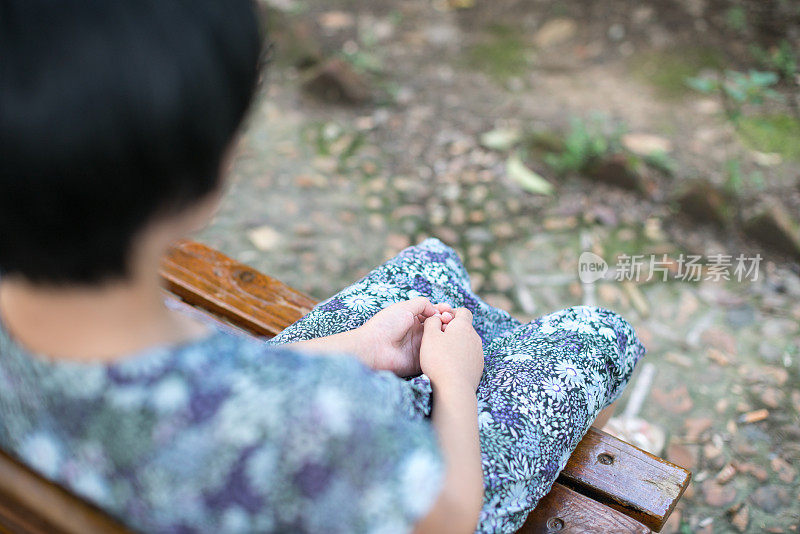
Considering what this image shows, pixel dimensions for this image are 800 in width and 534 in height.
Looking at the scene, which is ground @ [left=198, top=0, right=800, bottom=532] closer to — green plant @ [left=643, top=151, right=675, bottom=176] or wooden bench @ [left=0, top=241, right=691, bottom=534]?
green plant @ [left=643, top=151, right=675, bottom=176]

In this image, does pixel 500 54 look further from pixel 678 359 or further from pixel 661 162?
pixel 678 359

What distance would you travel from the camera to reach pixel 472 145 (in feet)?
12.6

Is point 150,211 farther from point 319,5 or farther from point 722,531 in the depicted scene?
point 319,5

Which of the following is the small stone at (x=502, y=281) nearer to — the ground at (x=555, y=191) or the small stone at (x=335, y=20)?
the ground at (x=555, y=191)

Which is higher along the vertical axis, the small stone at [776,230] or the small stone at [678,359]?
the small stone at [776,230]

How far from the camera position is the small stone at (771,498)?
233cm

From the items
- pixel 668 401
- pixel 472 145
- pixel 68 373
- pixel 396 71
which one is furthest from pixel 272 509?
pixel 396 71

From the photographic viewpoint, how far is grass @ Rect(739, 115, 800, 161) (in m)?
3.64

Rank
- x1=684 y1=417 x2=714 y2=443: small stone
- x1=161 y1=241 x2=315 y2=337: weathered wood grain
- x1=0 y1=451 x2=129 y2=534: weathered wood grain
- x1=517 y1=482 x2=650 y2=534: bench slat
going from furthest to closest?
1. x1=684 y1=417 x2=714 y2=443: small stone
2. x1=161 y1=241 x2=315 y2=337: weathered wood grain
3. x1=517 y1=482 x2=650 y2=534: bench slat
4. x1=0 y1=451 x2=129 y2=534: weathered wood grain

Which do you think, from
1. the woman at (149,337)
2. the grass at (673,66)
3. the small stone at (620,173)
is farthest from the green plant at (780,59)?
the woman at (149,337)

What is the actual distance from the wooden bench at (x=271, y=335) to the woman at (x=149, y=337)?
0.18ft

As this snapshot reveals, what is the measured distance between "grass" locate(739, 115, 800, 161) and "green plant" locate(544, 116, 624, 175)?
670mm

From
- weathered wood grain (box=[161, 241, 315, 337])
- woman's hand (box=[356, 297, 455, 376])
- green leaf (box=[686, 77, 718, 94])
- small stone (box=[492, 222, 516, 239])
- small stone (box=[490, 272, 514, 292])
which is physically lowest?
small stone (box=[490, 272, 514, 292])

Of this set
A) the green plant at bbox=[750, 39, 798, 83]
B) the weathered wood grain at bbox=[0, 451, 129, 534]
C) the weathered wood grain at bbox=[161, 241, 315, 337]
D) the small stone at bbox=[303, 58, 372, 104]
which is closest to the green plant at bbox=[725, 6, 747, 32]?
the green plant at bbox=[750, 39, 798, 83]
